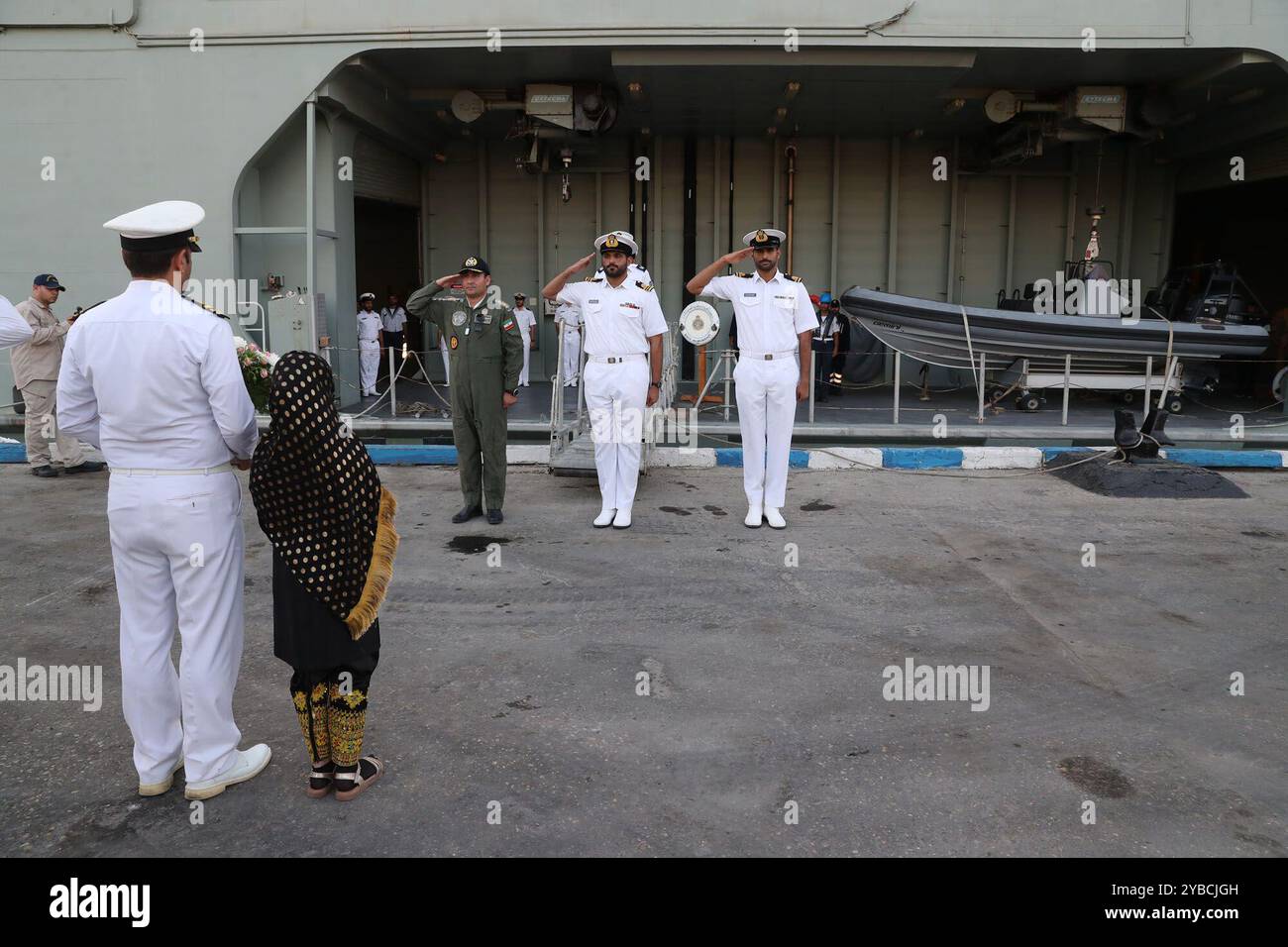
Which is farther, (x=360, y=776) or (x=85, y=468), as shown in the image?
(x=85, y=468)

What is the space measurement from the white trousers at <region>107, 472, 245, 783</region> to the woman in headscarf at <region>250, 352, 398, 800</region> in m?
0.22

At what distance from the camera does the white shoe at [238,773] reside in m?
3.25

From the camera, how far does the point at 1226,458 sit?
981 centimetres

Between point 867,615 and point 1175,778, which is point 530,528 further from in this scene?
point 1175,778

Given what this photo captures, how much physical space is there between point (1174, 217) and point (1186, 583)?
12.4 metres

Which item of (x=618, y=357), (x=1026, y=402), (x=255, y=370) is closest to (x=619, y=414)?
(x=618, y=357)

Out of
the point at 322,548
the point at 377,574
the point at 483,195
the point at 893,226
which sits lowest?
the point at 377,574

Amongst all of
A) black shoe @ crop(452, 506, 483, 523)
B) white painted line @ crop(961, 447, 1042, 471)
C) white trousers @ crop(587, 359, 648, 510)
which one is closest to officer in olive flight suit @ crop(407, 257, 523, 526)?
black shoe @ crop(452, 506, 483, 523)

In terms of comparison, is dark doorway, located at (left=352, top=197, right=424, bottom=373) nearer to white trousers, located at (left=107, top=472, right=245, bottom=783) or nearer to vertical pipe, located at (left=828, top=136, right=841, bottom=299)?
vertical pipe, located at (left=828, top=136, right=841, bottom=299)

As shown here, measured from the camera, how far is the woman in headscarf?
294 cm

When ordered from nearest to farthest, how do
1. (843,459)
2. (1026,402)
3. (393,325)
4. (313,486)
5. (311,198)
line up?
(313,486)
(843,459)
(311,198)
(1026,402)
(393,325)

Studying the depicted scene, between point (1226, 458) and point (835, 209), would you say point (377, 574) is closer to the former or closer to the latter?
point (1226, 458)

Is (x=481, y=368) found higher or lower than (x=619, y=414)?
higher

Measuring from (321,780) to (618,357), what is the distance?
419 cm
